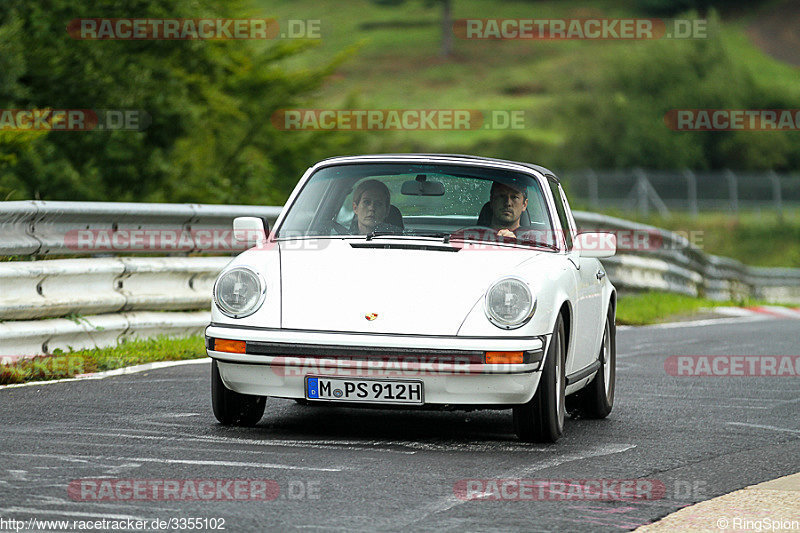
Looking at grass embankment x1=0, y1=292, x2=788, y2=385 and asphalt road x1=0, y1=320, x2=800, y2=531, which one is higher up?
grass embankment x1=0, y1=292, x2=788, y2=385

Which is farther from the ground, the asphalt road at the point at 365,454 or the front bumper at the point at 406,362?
the front bumper at the point at 406,362

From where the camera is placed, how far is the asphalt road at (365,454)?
5.12 m

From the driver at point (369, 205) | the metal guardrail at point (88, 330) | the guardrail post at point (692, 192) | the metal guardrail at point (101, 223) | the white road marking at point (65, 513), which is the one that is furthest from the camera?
the guardrail post at point (692, 192)

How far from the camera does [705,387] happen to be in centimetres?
995

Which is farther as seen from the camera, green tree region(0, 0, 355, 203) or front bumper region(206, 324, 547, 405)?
green tree region(0, 0, 355, 203)

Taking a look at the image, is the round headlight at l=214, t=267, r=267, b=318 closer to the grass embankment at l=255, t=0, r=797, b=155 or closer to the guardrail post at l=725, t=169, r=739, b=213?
the guardrail post at l=725, t=169, r=739, b=213

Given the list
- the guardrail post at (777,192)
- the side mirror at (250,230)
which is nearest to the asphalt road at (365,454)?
the side mirror at (250,230)

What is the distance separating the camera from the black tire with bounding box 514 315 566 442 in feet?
22.4

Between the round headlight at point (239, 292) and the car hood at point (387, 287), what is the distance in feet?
0.44

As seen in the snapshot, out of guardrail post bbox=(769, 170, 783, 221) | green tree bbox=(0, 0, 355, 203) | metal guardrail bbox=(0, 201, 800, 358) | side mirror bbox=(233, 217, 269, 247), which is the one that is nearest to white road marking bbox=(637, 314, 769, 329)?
metal guardrail bbox=(0, 201, 800, 358)

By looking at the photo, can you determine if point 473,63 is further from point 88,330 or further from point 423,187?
point 423,187

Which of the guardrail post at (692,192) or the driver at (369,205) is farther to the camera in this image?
the guardrail post at (692,192)

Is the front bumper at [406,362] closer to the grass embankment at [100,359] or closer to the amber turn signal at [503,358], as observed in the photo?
the amber turn signal at [503,358]

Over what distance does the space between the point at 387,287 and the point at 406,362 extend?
44 cm
